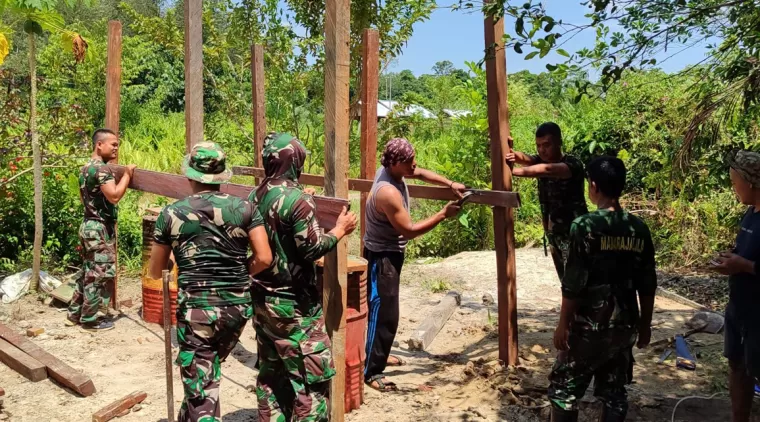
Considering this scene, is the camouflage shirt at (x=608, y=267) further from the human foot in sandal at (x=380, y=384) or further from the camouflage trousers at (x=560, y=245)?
the human foot in sandal at (x=380, y=384)

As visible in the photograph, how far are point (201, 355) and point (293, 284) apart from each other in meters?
0.68

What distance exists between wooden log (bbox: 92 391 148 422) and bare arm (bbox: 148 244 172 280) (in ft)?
4.54

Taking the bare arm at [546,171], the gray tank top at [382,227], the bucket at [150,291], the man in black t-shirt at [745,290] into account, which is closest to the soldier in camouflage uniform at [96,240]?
the bucket at [150,291]

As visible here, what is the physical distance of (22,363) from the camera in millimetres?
5219

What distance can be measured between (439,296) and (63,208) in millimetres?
5272

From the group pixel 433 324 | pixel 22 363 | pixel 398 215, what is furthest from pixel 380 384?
pixel 22 363

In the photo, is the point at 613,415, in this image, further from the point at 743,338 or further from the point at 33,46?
the point at 33,46

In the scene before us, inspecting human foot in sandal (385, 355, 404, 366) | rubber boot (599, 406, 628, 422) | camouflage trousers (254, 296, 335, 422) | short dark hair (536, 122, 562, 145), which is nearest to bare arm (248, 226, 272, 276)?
camouflage trousers (254, 296, 335, 422)

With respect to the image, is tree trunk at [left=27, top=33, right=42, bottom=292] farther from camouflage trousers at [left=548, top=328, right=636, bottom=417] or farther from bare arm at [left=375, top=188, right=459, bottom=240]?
camouflage trousers at [left=548, top=328, right=636, bottom=417]

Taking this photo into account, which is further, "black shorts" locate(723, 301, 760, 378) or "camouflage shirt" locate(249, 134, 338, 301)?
"black shorts" locate(723, 301, 760, 378)

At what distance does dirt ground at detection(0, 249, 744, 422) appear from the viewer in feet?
14.5

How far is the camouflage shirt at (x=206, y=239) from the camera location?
11.3 feet

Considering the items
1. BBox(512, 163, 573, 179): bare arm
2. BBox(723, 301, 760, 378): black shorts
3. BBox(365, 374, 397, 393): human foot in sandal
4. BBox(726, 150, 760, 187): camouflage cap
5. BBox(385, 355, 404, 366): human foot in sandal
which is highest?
BBox(512, 163, 573, 179): bare arm

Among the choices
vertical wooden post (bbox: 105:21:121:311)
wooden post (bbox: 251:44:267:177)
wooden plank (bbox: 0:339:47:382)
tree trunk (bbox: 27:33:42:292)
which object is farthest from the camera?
tree trunk (bbox: 27:33:42:292)
